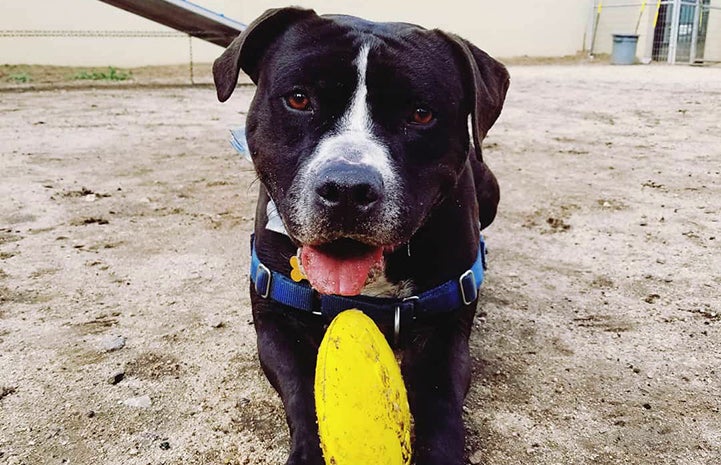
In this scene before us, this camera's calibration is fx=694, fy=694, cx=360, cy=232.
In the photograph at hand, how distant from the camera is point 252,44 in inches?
91.8

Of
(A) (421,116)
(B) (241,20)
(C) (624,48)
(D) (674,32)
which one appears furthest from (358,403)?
(D) (674,32)

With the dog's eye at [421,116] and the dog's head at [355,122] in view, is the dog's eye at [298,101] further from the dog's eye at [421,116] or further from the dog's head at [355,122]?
the dog's eye at [421,116]

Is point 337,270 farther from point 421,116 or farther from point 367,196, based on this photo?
point 421,116

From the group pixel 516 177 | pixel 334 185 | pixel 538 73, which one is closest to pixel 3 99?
pixel 516 177

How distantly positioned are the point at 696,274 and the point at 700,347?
0.74m

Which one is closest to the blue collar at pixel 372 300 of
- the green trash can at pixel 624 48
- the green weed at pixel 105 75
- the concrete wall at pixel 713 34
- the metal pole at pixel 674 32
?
the green weed at pixel 105 75

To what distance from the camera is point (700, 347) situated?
2451 mm

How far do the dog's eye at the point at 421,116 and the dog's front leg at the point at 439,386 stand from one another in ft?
2.05

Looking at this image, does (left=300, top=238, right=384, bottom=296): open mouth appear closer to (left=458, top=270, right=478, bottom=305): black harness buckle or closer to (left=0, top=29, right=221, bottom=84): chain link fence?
(left=458, top=270, right=478, bottom=305): black harness buckle

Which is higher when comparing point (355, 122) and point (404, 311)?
point (355, 122)

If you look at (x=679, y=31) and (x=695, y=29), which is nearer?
(x=695, y=29)

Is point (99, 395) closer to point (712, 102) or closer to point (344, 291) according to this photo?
point (344, 291)

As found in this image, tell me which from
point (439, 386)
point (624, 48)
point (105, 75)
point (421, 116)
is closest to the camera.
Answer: point (439, 386)

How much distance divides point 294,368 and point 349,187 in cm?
57
